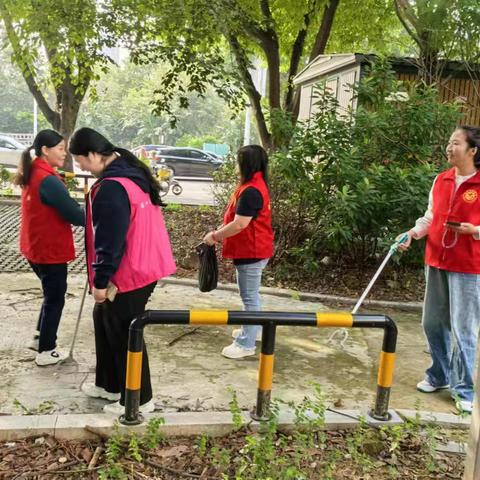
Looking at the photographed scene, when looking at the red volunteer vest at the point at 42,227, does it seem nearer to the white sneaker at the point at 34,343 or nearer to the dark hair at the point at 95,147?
the dark hair at the point at 95,147

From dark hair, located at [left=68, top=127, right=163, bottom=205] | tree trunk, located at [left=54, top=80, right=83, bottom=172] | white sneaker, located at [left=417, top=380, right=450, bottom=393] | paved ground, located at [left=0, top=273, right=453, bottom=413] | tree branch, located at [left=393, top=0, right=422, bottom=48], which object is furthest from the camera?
tree trunk, located at [left=54, top=80, right=83, bottom=172]

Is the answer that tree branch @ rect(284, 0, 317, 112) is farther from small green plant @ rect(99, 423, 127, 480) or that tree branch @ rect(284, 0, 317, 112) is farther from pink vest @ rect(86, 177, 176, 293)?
small green plant @ rect(99, 423, 127, 480)

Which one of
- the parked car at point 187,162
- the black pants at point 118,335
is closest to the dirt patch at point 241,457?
the black pants at point 118,335

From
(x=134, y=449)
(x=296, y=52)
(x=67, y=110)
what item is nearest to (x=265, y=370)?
(x=134, y=449)

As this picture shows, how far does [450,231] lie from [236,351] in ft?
6.63

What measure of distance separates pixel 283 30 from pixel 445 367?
519 inches

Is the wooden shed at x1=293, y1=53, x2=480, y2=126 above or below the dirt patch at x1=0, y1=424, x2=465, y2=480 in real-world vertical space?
above

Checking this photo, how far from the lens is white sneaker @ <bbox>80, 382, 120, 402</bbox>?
3793 mm

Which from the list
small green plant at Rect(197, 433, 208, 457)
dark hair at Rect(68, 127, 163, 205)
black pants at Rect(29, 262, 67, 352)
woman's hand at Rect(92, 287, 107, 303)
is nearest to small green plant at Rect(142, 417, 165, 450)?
small green plant at Rect(197, 433, 208, 457)

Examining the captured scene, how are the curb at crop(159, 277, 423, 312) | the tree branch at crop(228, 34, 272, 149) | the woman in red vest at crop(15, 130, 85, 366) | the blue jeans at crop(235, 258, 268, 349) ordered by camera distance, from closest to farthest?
the woman in red vest at crop(15, 130, 85, 366) → the blue jeans at crop(235, 258, 268, 349) → the curb at crop(159, 277, 423, 312) → the tree branch at crop(228, 34, 272, 149)

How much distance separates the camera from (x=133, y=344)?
3.13m

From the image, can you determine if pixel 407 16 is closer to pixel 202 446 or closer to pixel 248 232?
pixel 248 232

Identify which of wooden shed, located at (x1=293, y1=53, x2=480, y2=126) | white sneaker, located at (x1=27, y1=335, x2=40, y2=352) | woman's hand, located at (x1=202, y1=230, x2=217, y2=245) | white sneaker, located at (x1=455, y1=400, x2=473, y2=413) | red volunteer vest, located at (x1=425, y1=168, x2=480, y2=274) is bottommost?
white sneaker, located at (x1=27, y1=335, x2=40, y2=352)

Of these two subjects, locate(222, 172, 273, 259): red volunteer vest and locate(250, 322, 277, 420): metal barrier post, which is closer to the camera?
locate(250, 322, 277, 420): metal barrier post
